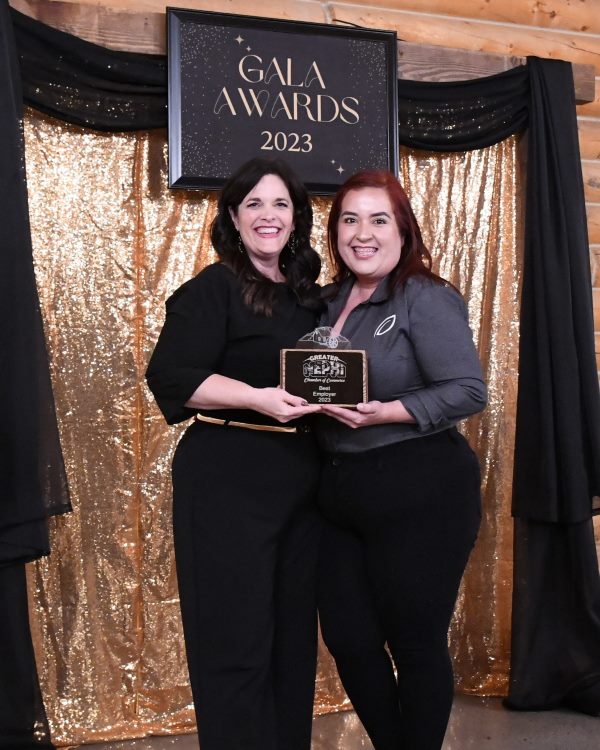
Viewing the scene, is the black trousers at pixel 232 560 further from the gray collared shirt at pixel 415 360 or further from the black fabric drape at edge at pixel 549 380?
the black fabric drape at edge at pixel 549 380

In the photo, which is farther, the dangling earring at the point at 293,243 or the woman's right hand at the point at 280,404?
the dangling earring at the point at 293,243

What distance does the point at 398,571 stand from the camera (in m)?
2.03

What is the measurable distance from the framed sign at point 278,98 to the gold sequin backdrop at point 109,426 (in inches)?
5.5

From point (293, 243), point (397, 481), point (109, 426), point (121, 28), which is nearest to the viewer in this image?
point (397, 481)

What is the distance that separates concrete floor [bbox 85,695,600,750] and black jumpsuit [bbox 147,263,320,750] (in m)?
0.89

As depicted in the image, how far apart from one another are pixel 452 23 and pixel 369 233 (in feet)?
4.96

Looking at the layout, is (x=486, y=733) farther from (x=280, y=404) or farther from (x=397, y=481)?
(x=280, y=404)

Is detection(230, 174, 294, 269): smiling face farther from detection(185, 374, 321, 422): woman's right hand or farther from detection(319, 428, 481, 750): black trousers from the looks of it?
detection(319, 428, 481, 750): black trousers

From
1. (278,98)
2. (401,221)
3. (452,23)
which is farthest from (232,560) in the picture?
(452,23)

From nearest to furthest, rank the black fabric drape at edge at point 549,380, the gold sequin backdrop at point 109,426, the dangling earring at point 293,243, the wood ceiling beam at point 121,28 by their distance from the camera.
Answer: the dangling earring at point 293,243 < the wood ceiling beam at point 121,28 < the gold sequin backdrop at point 109,426 < the black fabric drape at edge at point 549,380

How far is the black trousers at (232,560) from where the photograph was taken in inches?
78.1

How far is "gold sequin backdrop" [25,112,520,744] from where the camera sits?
8.98ft

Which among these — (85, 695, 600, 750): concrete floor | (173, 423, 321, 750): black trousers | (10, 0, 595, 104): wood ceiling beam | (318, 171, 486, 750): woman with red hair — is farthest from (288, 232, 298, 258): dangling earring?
(85, 695, 600, 750): concrete floor

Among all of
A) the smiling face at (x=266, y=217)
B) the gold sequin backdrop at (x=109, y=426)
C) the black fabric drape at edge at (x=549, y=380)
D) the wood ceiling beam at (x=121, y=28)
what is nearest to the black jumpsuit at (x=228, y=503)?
the smiling face at (x=266, y=217)
